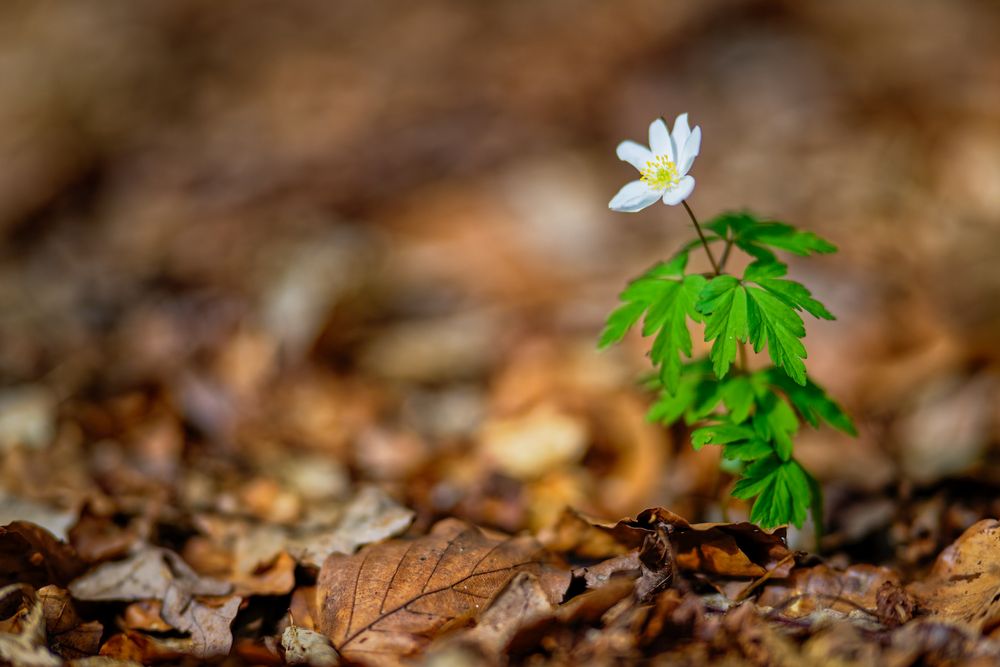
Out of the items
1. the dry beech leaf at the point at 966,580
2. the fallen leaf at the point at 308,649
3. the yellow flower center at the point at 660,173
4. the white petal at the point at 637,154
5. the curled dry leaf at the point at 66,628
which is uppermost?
the white petal at the point at 637,154

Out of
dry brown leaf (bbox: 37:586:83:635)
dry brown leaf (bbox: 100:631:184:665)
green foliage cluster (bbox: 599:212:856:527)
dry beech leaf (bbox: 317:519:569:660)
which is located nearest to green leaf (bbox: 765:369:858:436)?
green foliage cluster (bbox: 599:212:856:527)

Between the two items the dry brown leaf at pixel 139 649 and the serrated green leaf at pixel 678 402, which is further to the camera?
the serrated green leaf at pixel 678 402

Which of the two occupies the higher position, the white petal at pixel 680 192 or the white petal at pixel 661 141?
the white petal at pixel 661 141

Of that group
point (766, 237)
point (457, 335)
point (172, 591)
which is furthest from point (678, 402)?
point (457, 335)

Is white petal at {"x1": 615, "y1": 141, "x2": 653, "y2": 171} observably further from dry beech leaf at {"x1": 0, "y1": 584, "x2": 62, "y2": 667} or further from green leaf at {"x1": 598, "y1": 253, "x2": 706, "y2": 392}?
dry beech leaf at {"x1": 0, "y1": 584, "x2": 62, "y2": 667}

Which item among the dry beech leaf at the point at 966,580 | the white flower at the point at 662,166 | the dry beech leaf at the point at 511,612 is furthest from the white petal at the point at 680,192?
the dry beech leaf at the point at 966,580

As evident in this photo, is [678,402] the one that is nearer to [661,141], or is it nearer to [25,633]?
[661,141]

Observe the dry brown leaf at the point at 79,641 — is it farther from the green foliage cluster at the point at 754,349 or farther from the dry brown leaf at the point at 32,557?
the green foliage cluster at the point at 754,349
